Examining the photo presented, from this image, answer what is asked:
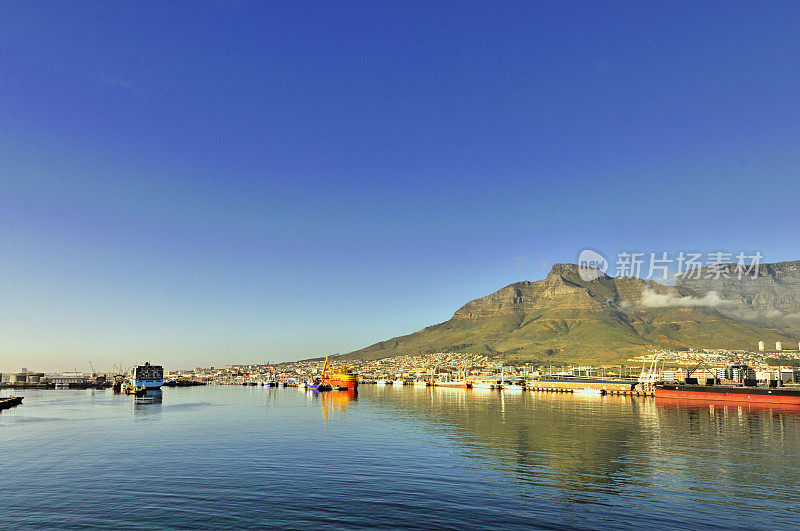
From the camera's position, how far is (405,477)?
4272 cm

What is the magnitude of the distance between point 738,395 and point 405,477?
149m

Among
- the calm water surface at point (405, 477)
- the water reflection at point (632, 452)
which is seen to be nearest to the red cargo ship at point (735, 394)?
the water reflection at point (632, 452)

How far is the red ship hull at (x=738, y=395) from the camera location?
130750 mm

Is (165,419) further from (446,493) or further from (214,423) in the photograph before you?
(446,493)

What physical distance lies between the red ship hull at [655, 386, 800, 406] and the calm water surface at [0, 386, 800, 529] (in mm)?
65945

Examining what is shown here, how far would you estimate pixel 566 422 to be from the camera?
292 feet

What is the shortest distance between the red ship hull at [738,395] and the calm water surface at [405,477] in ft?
216

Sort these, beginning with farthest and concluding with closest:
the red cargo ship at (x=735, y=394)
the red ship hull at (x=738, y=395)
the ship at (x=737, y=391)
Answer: the ship at (x=737, y=391) < the red cargo ship at (x=735, y=394) < the red ship hull at (x=738, y=395)

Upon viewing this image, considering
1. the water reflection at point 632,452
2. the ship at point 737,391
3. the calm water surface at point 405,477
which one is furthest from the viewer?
the ship at point 737,391

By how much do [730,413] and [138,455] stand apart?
12286 cm

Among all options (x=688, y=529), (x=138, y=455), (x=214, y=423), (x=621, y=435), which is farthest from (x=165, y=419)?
(x=688, y=529)

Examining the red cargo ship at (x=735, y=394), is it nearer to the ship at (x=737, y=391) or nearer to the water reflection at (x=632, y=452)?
the ship at (x=737, y=391)

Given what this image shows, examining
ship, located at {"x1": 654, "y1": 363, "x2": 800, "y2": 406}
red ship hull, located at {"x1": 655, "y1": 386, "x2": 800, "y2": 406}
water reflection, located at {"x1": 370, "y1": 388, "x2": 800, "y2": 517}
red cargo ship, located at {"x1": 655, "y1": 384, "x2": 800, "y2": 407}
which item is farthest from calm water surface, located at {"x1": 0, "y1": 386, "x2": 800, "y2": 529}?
ship, located at {"x1": 654, "y1": 363, "x2": 800, "y2": 406}

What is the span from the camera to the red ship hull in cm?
13075
